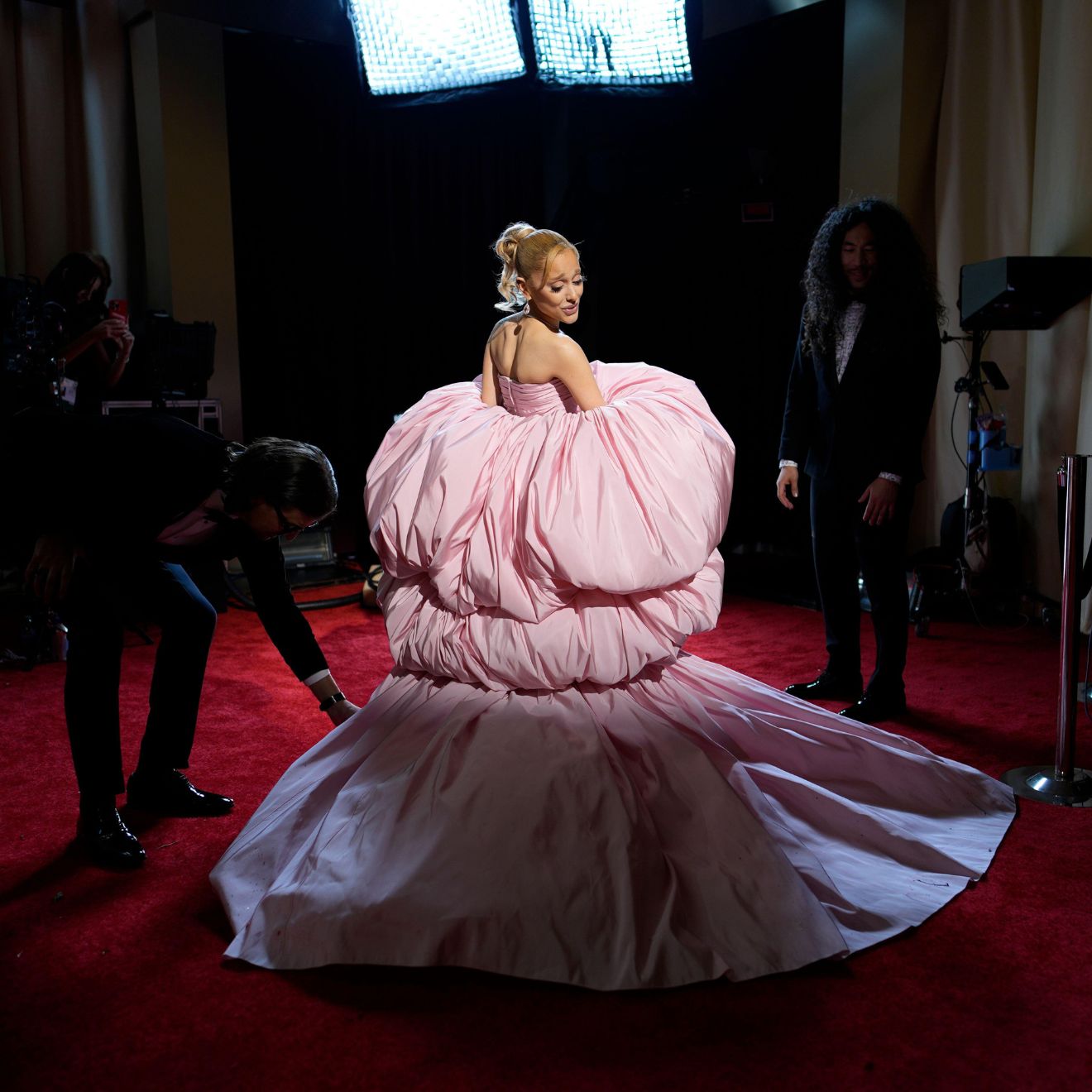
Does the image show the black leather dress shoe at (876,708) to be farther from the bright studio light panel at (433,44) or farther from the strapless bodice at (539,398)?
the bright studio light panel at (433,44)

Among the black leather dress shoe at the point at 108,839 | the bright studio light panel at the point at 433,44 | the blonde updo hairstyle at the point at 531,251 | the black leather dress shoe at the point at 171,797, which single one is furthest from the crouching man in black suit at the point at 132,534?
the bright studio light panel at the point at 433,44

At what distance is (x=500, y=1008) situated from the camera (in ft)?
5.61

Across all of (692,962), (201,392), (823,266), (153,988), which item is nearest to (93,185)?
(201,392)

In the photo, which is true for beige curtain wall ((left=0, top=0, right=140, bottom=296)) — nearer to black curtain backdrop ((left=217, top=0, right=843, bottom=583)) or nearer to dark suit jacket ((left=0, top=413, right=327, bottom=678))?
black curtain backdrop ((left=217, top=0, right=843, bottom=583))

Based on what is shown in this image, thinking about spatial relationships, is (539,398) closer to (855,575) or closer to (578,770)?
(578,770)

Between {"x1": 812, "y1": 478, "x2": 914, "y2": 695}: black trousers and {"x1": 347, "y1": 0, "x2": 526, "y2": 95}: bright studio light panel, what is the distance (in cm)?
293

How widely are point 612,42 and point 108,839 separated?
14.0 feet

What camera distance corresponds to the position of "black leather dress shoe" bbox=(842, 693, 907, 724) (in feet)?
10.3

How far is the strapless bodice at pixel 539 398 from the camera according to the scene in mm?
2400

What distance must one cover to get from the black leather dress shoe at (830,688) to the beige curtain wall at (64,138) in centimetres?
451

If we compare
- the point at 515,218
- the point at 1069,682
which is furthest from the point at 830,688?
the point at 515,218

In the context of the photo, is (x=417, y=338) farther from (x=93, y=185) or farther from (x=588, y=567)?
(x=588, y=567)

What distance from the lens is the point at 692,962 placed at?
1751mm

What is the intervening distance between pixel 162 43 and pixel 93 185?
33.7 inches
